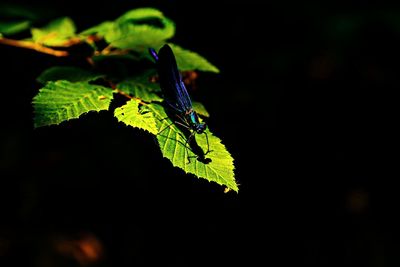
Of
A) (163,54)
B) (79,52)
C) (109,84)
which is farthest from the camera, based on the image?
(79,52)

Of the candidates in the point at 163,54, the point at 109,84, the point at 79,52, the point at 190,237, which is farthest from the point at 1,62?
the point at 190,237

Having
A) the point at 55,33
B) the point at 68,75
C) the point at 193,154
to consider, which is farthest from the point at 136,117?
the point at 55,33

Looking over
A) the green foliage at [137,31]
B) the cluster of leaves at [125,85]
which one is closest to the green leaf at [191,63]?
the cluster of leaves at [125,85]

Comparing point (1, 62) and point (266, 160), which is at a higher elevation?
point (1, 62)

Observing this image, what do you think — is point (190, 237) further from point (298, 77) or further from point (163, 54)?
point (163, 54)

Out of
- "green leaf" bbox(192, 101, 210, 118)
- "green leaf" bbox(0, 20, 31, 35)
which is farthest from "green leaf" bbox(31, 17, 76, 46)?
"green leaf" bbox(192, 101, 210, 118)

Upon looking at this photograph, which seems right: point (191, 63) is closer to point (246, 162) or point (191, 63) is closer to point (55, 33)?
point (55, 33)

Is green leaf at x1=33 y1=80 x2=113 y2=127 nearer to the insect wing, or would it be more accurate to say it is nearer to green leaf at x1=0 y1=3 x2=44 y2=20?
the insect wing
